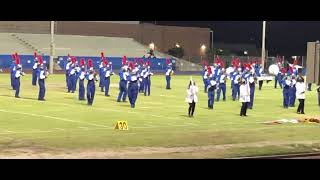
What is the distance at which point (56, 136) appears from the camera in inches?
742

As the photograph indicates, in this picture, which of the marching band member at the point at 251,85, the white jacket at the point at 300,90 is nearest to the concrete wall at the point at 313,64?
the white jacket at the point at 300,90

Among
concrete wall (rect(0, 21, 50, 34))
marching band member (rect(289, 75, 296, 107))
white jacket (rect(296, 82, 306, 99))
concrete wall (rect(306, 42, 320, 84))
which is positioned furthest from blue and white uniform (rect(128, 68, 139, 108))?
concrete wall (rect(0, 21, 50, 34))

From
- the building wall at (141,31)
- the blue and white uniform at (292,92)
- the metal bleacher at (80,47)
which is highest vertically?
the building wall at (141,31)

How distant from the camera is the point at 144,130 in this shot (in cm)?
2114

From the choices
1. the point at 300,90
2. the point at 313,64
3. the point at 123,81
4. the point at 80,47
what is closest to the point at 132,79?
the point at 123,81

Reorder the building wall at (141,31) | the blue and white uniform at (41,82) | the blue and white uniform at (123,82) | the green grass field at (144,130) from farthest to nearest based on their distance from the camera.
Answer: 1. the building wall at (141,31)
2. the blue and white uniform at (41,82)
3. the blue and white uniform at (123,82)
4. the green grass field at (144,130)

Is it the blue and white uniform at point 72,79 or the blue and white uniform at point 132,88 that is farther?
the blue and white uniform at point 72,79

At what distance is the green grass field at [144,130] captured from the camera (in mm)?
16203

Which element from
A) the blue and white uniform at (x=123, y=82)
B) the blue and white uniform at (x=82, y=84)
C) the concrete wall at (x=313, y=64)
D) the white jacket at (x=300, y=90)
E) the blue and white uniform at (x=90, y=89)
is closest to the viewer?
the concrete wall at (x=313, y=64)

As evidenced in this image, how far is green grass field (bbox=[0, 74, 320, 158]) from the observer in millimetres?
16203

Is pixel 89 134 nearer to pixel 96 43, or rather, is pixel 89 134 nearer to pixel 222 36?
pixel 96 43

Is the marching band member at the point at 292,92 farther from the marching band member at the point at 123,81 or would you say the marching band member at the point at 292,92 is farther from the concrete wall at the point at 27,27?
the concrete wall at the point at 27,27

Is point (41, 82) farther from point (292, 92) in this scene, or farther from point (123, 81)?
point (292, 92)
